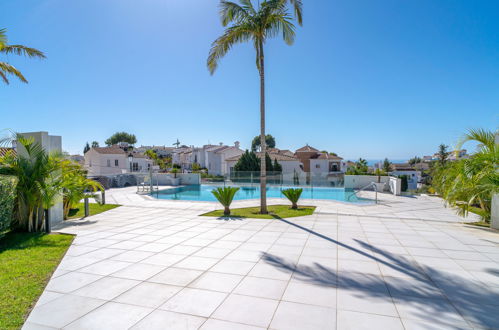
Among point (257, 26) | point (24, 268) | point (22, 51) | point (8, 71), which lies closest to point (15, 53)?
point (22, 51)

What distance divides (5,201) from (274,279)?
616cm

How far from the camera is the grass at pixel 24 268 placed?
3.03 metres

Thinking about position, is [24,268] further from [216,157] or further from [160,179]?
[216,157]

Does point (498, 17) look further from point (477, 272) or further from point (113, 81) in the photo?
point (113, 81)

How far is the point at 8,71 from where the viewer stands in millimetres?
A: 10086

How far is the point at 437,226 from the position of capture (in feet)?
25.5

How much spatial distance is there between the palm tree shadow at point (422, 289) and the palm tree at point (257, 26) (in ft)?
18.6

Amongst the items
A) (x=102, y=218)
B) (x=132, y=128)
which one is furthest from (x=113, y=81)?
(x=132, y=128)

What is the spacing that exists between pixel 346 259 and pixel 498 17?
40.1ft

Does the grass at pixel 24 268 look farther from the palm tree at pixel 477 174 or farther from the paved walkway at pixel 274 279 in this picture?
the palm tree at pixel 477 174

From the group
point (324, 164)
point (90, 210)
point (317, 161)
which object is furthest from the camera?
point (317, 161)

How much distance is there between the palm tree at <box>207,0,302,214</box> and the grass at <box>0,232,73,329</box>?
6.49 metres

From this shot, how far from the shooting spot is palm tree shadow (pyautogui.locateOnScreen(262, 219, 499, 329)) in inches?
114

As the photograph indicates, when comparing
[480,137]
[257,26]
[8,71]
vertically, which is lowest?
[480,137]
